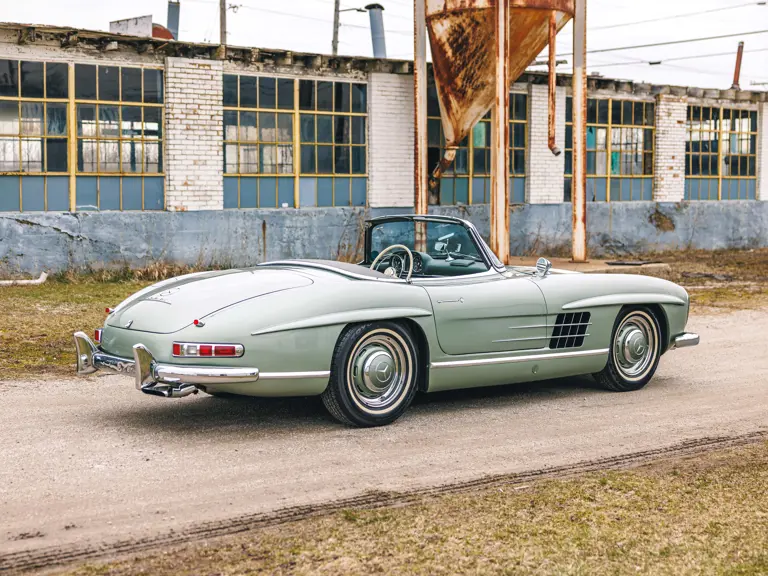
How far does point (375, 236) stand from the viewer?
7.59 metres

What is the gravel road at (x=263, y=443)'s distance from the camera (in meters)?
4.57

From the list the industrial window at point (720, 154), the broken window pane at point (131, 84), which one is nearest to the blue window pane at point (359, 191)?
the broken window pane at point (131, 84)

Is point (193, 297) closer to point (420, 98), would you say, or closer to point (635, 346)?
point (635, 346)

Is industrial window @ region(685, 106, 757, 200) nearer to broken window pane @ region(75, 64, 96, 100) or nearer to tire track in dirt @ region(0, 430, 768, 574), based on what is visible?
broken window pane @ region(75, 64, 96, 100)

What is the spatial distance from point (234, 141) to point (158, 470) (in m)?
13.0

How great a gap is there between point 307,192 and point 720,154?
Result: 12254mm

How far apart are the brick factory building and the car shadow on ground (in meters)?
9.66

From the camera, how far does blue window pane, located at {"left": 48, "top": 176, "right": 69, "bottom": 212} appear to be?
15.9 meters

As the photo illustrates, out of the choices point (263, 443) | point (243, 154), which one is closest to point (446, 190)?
point (243, 154)

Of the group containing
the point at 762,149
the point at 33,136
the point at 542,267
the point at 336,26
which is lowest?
the point at 542,267

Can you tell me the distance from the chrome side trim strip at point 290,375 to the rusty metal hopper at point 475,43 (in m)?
11.9

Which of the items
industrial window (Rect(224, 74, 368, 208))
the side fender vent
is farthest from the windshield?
industrial window (Rect(224, 74, 368, 208))

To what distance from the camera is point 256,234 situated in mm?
17828

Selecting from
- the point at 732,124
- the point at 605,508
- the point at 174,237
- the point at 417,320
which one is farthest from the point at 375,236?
the point at 732,124
